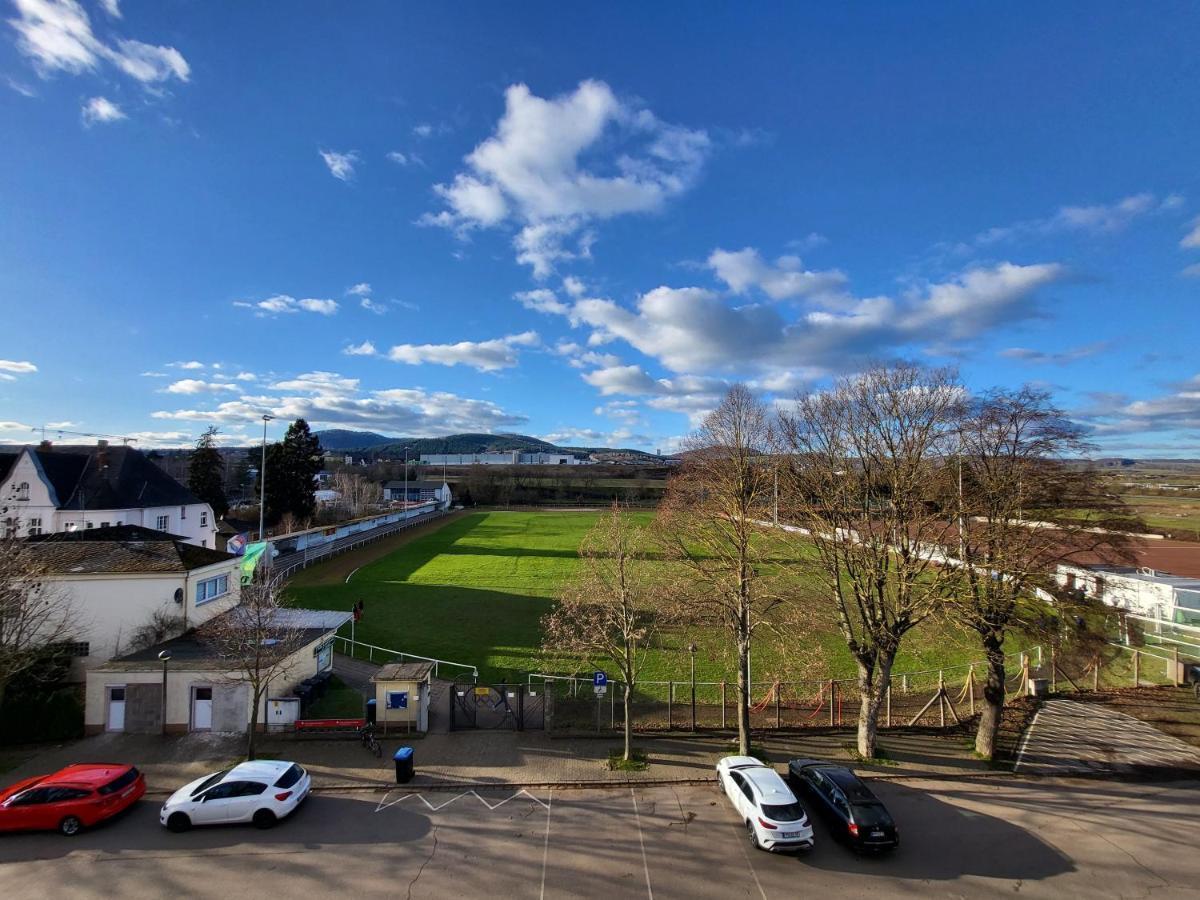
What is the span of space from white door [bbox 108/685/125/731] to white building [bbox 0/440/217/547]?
59.0 ft

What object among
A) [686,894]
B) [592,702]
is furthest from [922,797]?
[592,702]

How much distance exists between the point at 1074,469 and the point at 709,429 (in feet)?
31.9

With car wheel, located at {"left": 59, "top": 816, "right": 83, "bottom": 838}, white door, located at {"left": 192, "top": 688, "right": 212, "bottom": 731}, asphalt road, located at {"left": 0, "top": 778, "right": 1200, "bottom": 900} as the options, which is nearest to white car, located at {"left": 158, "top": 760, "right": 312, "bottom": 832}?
asphalt road, located at {"left": 0, "top": 778, "right": 1200, "bottom": 900}

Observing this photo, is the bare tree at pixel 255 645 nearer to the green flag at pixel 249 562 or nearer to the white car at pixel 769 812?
the green flag at pixel 249 562

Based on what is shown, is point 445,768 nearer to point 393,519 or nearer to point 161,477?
A: point 161,477

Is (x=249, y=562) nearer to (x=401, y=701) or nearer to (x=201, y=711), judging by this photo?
(x=201, y=711)

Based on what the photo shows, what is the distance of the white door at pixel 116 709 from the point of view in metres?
17.2

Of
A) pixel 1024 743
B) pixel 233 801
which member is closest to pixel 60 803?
pixel 233 801

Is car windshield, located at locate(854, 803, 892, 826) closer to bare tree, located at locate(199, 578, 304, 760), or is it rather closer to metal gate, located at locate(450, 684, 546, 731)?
metal gate, located at locate(450, 684, 546, 731)

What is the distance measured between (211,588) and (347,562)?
26007mm

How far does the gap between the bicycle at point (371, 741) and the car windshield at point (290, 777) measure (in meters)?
2.81

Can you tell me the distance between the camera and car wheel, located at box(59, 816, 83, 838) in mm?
11984

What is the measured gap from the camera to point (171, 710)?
17.3 m

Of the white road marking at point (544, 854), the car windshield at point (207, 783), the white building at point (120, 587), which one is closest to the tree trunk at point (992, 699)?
the white road marking at point (544, 854)
